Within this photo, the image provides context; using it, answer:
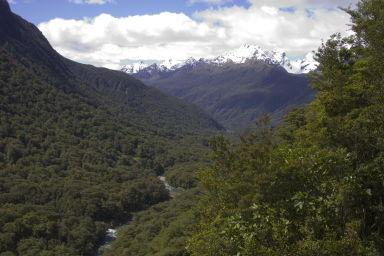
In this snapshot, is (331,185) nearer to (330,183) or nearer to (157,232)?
(330,183)

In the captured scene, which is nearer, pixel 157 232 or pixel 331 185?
pixel 331 185

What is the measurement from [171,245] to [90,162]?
127 m

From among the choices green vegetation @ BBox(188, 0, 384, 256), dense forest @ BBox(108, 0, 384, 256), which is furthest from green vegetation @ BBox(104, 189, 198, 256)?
green vegetation @ BBox(188, 0, 384, 256)

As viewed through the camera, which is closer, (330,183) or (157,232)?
(330,183)

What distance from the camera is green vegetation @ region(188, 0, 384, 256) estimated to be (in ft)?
50.9

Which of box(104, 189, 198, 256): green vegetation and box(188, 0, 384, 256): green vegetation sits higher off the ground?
box(188, 0, 384, 256): green vegetation

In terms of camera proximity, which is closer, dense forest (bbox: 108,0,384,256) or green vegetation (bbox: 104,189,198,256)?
dense forest (bbox: 108,0,384,256)

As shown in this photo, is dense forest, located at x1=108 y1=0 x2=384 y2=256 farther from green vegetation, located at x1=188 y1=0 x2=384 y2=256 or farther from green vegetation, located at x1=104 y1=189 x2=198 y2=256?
green vegetation, located at x1=104 y1=189 x2=198 y2=256

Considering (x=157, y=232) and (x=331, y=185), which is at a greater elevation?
(x=331, y=185)

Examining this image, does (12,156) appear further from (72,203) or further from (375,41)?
(375,41)

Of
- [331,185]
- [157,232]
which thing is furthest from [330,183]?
[157,232]

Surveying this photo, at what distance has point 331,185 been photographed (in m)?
17.2

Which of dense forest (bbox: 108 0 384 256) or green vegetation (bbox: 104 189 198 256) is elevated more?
dense forest (bbox: 108 0 384 256)

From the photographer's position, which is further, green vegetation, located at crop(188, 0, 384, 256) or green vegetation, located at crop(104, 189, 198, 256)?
green vegetation, located at crop(104, 189, 198, 256)
